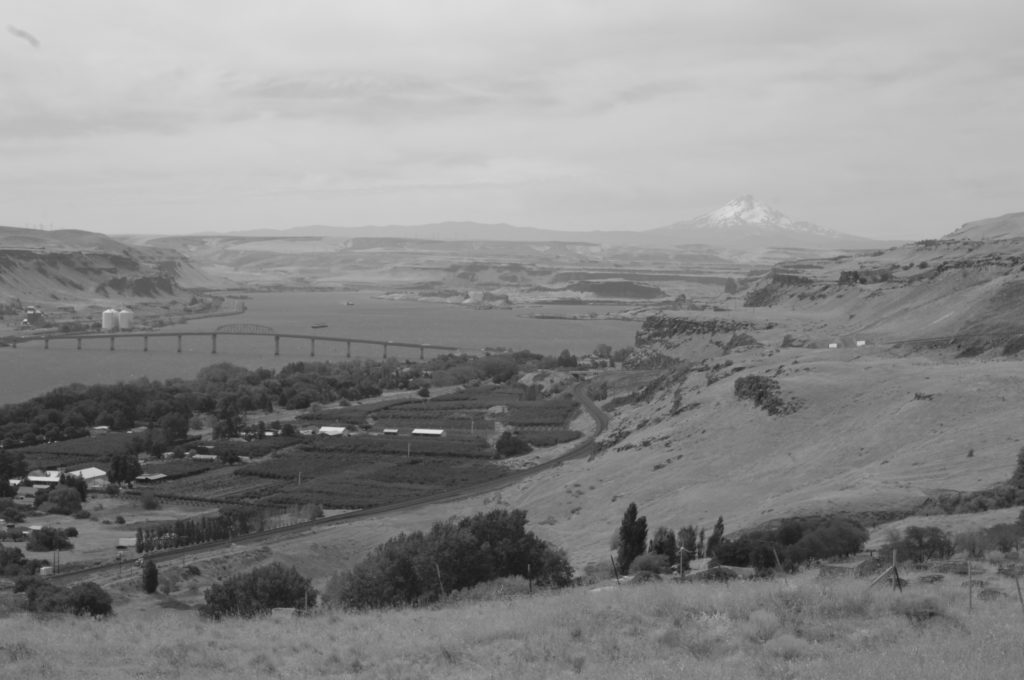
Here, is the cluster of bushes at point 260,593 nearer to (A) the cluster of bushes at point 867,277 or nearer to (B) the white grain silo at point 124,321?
(A) the cluster of bushes at point 867,277

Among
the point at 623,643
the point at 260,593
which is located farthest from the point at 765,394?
the point at 623,643

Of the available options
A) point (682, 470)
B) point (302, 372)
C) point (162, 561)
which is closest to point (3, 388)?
point (302, 372)

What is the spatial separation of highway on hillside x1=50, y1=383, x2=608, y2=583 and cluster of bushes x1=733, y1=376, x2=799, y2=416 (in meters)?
7.45

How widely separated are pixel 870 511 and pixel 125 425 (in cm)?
4323

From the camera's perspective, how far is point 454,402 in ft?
194

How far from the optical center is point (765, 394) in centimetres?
2914

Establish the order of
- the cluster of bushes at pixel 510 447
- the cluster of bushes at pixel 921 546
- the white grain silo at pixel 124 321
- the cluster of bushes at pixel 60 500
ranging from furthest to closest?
1. the white grain silo at pixel 124 321
2. the cluster of bushes at pixel 510 447
3. the cluster of bushes at pixel 60 500
4. the cluster of bushes at pixel 921 546

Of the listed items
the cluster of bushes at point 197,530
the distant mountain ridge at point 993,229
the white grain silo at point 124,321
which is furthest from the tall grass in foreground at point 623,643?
the white grain silo at point 124,321

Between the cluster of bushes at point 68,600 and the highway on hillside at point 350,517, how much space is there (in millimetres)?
5546

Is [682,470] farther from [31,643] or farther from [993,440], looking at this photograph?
[31,643]

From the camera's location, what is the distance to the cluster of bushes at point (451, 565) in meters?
15.7

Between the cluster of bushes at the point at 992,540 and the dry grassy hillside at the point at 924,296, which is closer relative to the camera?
the cluster of bushes at the point at 992,540

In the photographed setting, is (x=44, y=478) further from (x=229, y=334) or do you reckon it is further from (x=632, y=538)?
(x=229, y=334)

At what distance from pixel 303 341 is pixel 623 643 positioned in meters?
98.2
